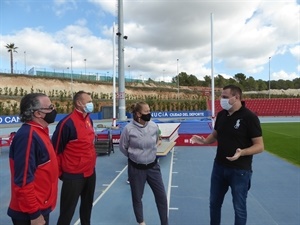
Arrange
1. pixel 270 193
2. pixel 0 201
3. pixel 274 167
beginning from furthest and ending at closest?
pixel 274 167 → pixel 270 193 → pixel 0 201

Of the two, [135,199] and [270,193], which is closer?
[135,199]

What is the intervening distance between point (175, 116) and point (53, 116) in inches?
1410

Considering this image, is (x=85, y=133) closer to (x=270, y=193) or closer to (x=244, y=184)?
(x=244, y=184)

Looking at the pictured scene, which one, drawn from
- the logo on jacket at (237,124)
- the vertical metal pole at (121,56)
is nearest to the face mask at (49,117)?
the logo on jacket at (237,124)

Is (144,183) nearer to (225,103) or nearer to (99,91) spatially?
(225,103)

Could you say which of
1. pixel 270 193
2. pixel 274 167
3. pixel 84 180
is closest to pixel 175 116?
pixel 274 167

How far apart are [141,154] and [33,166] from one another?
76.0 inches

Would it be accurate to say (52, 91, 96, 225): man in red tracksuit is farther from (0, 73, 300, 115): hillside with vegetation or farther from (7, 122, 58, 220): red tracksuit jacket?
(0, 73, 300, 115): hillside with vegetation

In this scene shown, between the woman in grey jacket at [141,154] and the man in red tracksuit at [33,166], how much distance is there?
5.28 ft

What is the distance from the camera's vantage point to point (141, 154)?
4109 mm

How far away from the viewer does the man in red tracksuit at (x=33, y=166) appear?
2342mm

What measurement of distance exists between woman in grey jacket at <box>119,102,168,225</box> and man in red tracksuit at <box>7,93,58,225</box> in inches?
63.4

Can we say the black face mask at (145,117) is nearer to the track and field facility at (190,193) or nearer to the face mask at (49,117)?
the face mask at (49,117)

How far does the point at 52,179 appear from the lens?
8.47 feet
